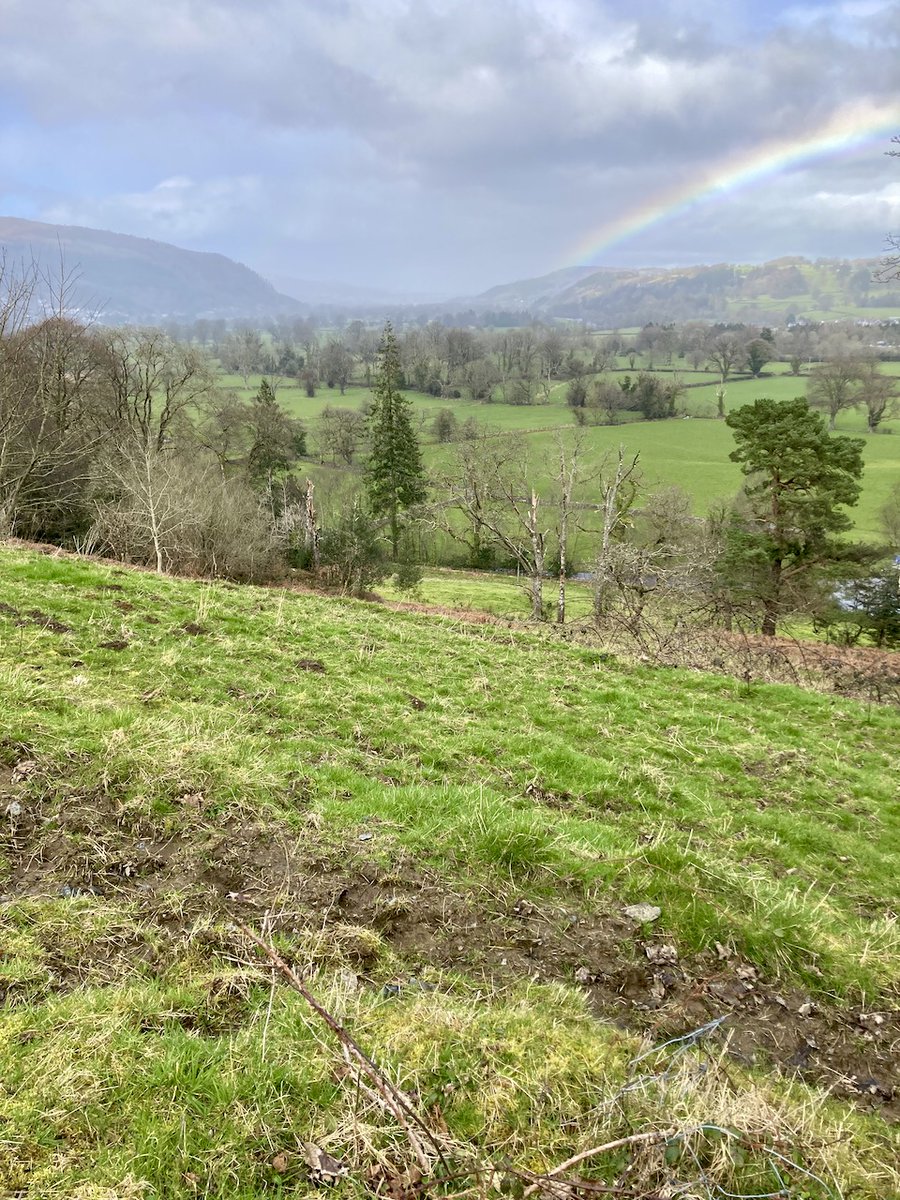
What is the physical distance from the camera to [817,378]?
7581cm

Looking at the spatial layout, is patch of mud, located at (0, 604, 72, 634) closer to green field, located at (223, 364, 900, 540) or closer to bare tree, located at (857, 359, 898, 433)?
green field, located at (223, 364, 900, 540)

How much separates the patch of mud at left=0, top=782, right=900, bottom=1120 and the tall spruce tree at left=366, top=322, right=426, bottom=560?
43.6 m

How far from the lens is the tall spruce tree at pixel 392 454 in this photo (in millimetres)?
49094

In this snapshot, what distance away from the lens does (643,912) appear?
4625mm

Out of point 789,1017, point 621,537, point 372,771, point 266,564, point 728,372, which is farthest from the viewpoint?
point 728,372

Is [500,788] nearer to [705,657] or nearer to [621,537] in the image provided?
[705,657]

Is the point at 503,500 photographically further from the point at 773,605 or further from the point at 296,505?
the point at 773,605

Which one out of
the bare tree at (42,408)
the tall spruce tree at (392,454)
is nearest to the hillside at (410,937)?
the bare tree at (42,408)

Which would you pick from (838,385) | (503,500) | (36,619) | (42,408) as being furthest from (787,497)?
(838,385)

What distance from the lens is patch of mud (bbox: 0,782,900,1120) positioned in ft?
12.3

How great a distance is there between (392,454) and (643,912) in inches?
1864

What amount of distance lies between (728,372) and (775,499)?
319 feet

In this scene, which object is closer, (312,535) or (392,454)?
(312,535)

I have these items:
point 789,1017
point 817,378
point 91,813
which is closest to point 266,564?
point 91,813
